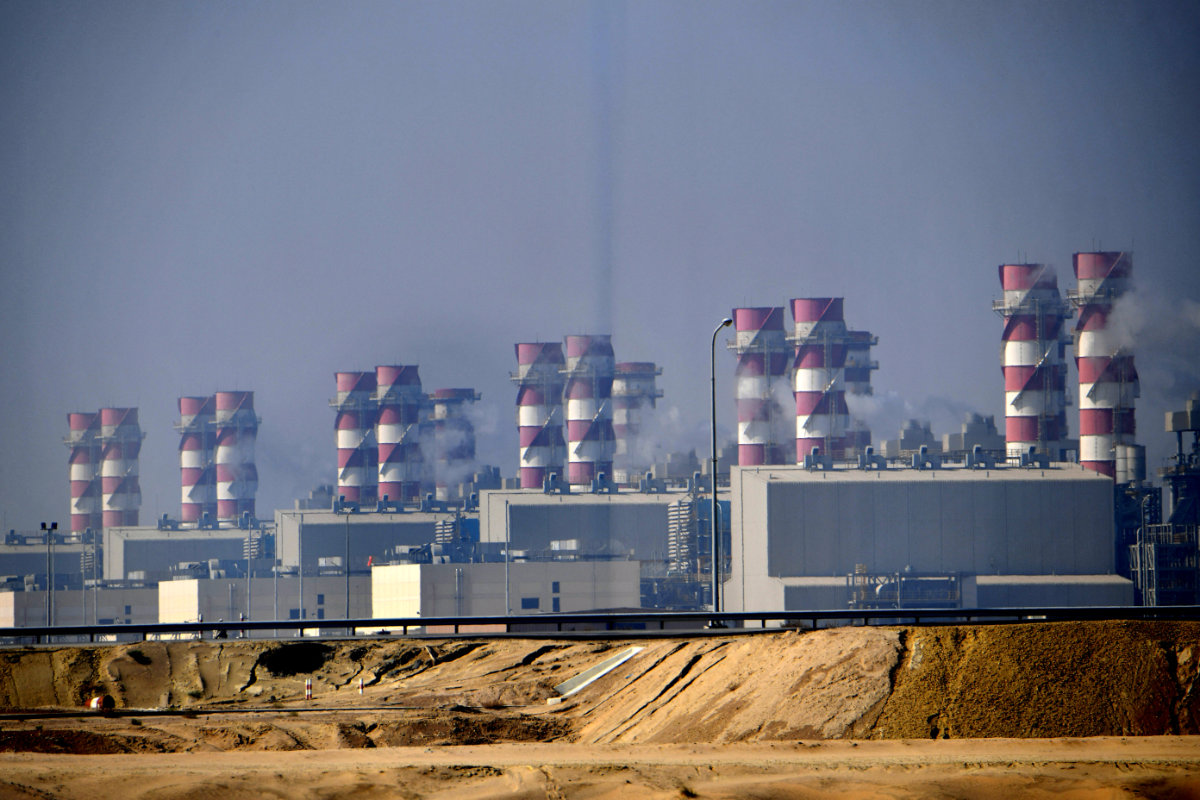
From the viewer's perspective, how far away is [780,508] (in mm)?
50719

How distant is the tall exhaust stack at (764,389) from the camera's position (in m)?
70.6

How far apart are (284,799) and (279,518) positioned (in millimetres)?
68804

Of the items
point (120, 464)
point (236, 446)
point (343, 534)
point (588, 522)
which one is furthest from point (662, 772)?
point (120, 464)

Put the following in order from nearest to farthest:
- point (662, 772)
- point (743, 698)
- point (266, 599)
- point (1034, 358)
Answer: point (662, 772), point (743, 698), point (1034, 358), point (266, 599)

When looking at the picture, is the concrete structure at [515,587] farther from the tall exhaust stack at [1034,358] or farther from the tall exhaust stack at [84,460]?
the tall exhaust stack at [84,460]

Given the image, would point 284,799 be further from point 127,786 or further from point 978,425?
point 978,425

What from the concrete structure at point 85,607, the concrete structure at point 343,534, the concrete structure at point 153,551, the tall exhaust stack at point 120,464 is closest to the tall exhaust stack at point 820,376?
the concrete structure at point 343,534

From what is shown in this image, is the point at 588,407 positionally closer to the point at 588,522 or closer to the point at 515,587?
the point at 588,522

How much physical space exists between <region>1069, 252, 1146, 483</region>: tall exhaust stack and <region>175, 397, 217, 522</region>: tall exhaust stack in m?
60.5

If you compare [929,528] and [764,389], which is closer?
[929,528]

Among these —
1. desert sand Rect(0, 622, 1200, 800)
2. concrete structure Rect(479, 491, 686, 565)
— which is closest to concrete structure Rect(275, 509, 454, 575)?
concrete structure Rect(479, 491, 686, 565)

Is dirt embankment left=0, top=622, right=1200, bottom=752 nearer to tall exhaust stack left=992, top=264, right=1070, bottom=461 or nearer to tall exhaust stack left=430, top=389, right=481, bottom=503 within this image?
tall exhaust stack left=992, top=264, right=1070, bottom=461

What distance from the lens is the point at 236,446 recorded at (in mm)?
89000

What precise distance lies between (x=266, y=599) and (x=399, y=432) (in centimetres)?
2185
